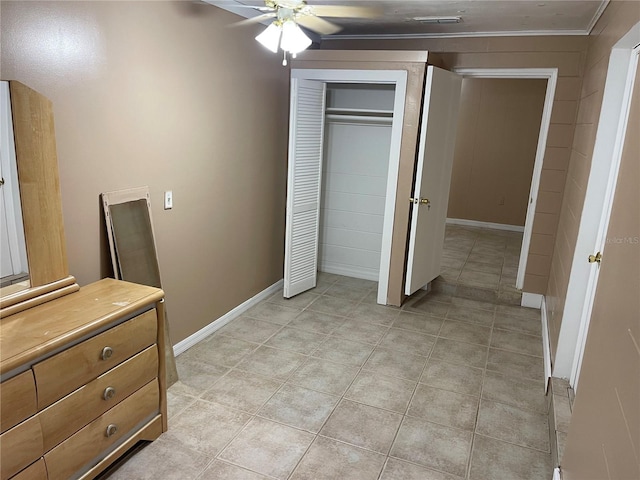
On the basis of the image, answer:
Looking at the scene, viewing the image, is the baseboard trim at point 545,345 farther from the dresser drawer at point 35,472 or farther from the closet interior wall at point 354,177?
the dresser drawer at point 35,472

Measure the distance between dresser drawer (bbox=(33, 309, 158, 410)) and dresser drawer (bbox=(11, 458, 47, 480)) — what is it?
211mm

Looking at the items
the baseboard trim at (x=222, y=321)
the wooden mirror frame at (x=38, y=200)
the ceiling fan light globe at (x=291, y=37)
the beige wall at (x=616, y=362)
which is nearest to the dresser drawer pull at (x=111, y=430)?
the wooden mirror frame at (x=38, y=200)

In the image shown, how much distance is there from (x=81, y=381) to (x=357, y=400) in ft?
4.98

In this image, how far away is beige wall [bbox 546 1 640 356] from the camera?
245 centimetres

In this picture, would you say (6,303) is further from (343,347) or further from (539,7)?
(539,7)

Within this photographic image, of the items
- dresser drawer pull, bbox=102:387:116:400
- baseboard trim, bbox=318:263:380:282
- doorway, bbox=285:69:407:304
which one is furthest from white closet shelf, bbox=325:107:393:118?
dresser drawer pull, bbox=102:387:116:400

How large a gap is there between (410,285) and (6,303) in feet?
9.56

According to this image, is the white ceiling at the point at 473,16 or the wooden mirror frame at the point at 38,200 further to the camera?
the white ceiling at the point at 473,16

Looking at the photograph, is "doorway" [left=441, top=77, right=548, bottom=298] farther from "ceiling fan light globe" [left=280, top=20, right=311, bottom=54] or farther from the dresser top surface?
the dresser top surface

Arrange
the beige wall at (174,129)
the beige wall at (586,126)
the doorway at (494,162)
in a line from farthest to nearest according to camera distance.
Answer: the doorway at (494,162) → the beige wall at (586,126) → the beige wall at (174,129)

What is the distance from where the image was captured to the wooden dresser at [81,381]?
156 cm

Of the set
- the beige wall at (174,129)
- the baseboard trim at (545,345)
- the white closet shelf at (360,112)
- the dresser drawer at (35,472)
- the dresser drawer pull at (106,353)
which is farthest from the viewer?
the white closet shelf at (360,112)

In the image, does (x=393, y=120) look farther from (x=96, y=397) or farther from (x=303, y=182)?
(x=96, y=397)

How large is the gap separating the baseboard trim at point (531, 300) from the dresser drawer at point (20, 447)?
3860 millimetres
